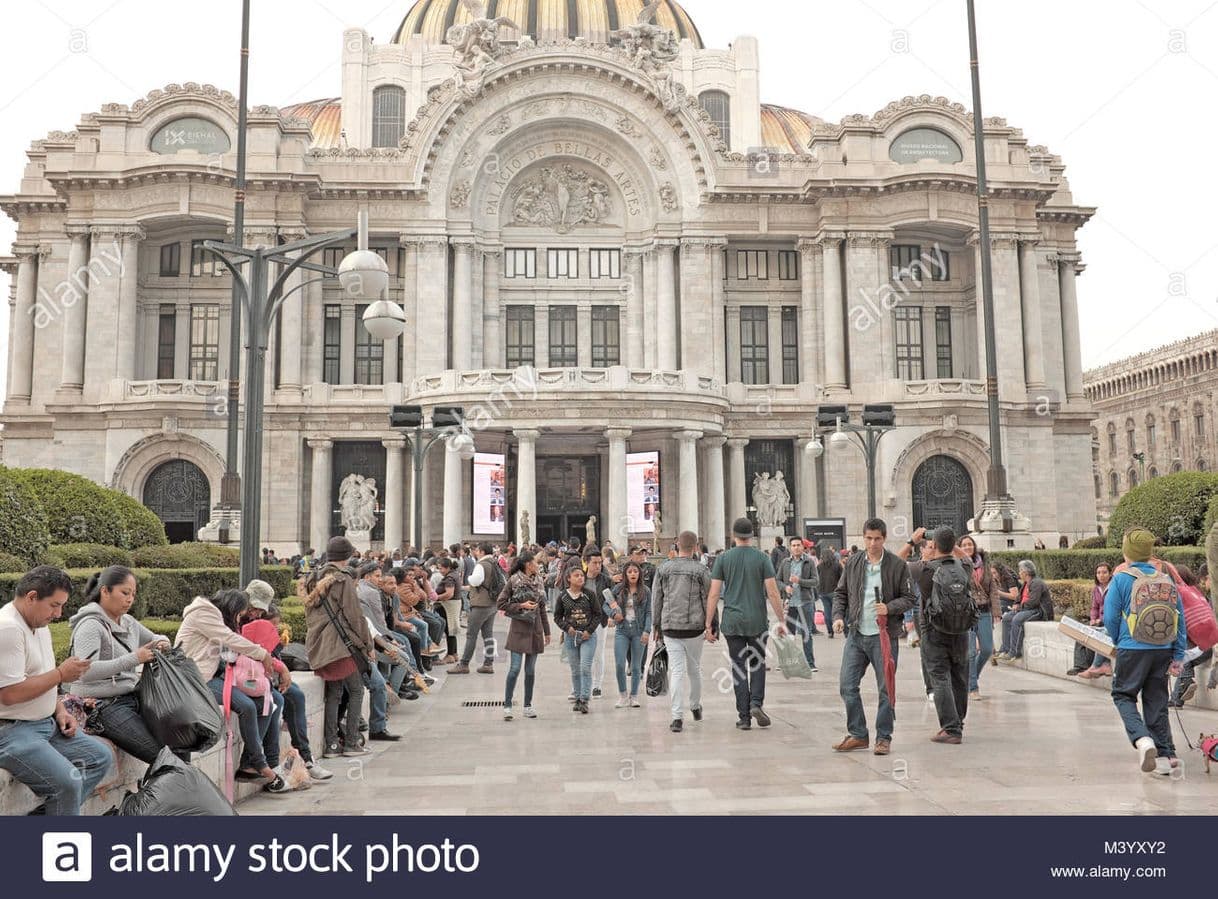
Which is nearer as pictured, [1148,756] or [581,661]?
[1148,756]

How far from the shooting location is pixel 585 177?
48.8 meters

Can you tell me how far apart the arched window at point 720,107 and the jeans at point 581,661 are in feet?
173

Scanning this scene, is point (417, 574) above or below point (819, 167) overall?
below

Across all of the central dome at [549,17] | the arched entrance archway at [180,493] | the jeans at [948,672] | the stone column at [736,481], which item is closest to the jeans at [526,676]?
the jeans at [948,672]

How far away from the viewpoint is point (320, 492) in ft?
143

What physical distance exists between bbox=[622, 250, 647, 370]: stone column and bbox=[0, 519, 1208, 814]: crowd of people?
3128 centimetres

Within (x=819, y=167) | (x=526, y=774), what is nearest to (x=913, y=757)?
(x=526, y=774)

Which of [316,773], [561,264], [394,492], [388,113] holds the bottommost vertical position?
[316,773]

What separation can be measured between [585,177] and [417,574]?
1389 inches

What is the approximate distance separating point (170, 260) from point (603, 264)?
19.2 meters

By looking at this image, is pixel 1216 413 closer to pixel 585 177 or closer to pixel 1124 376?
pixel 1124 376

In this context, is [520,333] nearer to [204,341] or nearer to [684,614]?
[204,341]

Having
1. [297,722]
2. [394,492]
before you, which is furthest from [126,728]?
[394,492]

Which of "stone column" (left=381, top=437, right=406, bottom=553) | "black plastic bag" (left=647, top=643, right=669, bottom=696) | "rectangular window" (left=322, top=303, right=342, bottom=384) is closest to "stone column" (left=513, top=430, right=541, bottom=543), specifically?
"stone column" (left=381, top=437, right=406, bottom=553)
